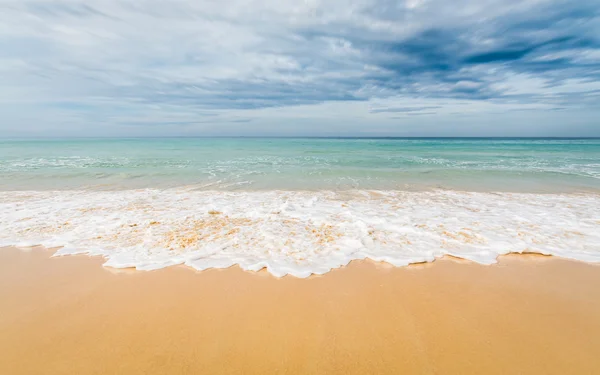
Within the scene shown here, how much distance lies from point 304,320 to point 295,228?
3.15 metres

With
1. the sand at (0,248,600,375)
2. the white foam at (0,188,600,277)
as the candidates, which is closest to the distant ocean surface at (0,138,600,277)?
the white foam at (0,188,600,277)

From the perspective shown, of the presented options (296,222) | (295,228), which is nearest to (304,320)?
(295,228)

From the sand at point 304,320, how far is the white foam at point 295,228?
51 cm

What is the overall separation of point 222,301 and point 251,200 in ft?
18.8

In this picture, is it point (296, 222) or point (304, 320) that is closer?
point (304, 320)

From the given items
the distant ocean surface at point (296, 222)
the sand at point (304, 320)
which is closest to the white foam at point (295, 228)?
the distant ocean surface at point (296, 222)

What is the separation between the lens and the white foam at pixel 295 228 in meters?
4.93

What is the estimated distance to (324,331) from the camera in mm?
3055

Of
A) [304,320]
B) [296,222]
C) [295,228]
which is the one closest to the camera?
[304,320]

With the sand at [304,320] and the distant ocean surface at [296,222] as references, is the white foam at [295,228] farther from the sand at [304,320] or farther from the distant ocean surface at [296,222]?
the sand at [304,320]

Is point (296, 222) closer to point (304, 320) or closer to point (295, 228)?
point (295, 228)

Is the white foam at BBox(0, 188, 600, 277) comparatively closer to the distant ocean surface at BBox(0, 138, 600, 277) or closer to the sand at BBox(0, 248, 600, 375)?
the distant ocean surface at BBox(0, 138, 600, 277)

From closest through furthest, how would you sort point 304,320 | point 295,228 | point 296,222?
1. point 304,320
2. point 295,228
3. point 296,222

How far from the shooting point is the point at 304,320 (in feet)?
10.6
